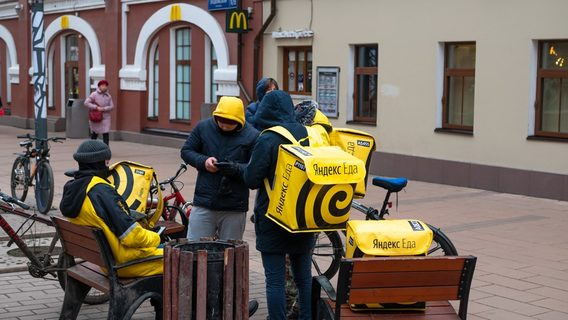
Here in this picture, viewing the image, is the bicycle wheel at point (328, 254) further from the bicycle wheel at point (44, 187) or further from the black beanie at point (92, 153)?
the bicycle wheel at point (44, 187)

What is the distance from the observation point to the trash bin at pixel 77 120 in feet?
78.3

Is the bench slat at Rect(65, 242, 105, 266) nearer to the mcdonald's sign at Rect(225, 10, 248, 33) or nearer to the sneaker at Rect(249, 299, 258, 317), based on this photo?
the sneaker at Rect(249, 299, 258, 317)

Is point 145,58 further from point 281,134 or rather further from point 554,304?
point 281,134

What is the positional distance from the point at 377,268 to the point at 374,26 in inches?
452

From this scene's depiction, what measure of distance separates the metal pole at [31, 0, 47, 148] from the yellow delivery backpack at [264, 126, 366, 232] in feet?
22.9

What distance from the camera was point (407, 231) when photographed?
17.1 ft

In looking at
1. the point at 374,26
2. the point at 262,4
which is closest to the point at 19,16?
the point at 262,4

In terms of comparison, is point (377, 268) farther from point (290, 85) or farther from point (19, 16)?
point (19, 16)

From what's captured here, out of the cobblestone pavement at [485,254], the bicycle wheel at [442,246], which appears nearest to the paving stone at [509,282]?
the cobblestone pavement at [485,254]

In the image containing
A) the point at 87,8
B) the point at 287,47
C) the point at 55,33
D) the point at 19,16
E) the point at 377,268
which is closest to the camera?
the point at 377,268

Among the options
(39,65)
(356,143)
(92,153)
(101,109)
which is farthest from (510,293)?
(101,109)

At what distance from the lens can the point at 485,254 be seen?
30.2 feet

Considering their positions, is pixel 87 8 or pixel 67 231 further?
pixel 87 8

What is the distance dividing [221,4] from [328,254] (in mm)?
12442
